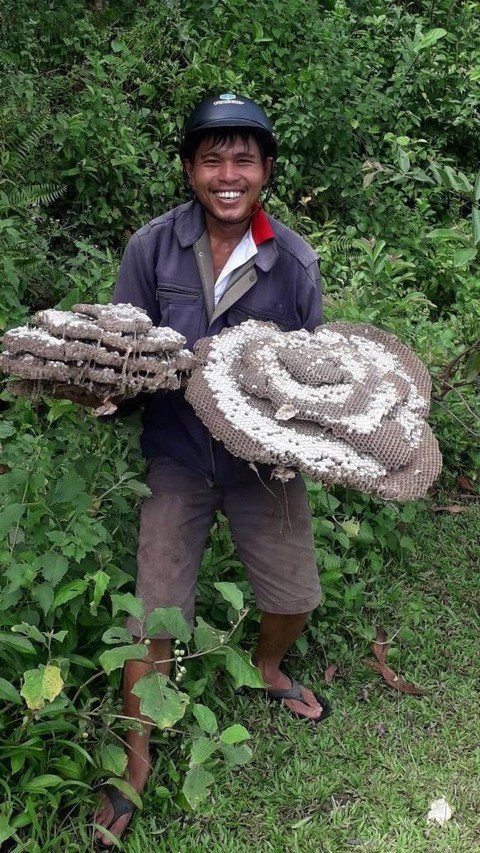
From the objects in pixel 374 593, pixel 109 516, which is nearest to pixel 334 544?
pixel 374 593

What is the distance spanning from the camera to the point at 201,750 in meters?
1.72

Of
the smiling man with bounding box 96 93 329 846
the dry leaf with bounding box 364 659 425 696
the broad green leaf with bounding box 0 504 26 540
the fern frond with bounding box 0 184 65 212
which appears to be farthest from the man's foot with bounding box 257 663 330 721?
the fern frond with bounding box 0 184 65 212

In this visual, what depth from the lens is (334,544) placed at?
3.08 metres

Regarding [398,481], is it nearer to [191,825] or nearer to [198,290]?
[198,290]

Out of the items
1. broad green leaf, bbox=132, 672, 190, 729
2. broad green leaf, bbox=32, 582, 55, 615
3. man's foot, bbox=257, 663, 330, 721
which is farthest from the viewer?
man's foot, bbox=257, 663, 330, 721

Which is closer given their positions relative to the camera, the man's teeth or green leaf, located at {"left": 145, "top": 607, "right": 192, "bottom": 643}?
green leaf, located at {"left": 145, "top": 607, "right": 192, "bottom": 643}

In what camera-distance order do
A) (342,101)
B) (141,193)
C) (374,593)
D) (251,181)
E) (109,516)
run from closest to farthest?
(251,181) → (109,516) → (374,593) → (141,193) → (342,101)

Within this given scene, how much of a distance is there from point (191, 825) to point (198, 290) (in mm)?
1489

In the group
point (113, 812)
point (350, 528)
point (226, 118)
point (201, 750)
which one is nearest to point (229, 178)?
point (226, 118)

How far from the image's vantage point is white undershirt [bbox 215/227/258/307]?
2078mm

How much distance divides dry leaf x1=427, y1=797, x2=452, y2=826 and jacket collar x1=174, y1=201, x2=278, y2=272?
5.43 ft

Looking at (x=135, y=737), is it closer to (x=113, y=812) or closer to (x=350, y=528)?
(x=113, y=812)

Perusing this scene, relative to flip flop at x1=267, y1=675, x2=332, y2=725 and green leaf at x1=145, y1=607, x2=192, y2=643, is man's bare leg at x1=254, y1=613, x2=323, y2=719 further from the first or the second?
green leaf at x1=145, y1=607, x2=192, y2=643

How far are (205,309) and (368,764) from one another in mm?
1509
